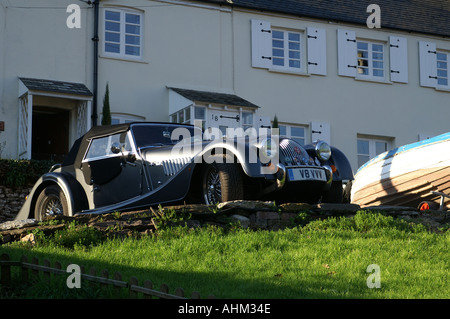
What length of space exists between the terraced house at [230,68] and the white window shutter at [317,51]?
0.03 meters

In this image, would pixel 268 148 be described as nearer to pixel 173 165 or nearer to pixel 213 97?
pixel 173 165

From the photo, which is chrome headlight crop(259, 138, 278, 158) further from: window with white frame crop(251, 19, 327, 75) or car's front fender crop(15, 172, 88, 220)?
window with white frame crop(251, 19, 327, 75)

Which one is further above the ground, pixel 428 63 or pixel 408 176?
pixel 428 63

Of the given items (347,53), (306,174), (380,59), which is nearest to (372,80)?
(380,59)

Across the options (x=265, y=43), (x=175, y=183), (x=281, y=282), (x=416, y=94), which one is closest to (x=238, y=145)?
(x=175, y=183)

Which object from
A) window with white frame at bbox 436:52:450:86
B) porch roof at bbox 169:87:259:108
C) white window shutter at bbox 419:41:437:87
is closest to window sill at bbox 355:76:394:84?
white window shutter at bbox 419:41:437:87

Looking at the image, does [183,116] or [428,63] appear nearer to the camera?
[183,116]

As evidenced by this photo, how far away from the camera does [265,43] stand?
895 inches

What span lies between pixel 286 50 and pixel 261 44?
3.22ft

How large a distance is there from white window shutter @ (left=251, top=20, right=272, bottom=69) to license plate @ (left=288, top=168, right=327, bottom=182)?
1220 cm

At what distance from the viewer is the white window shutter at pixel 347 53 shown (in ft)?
77.9

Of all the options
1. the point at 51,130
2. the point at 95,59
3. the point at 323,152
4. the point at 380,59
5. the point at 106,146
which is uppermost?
the point at 380,59

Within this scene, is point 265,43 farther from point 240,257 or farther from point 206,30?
point 240,257

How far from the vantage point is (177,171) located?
10.8m
